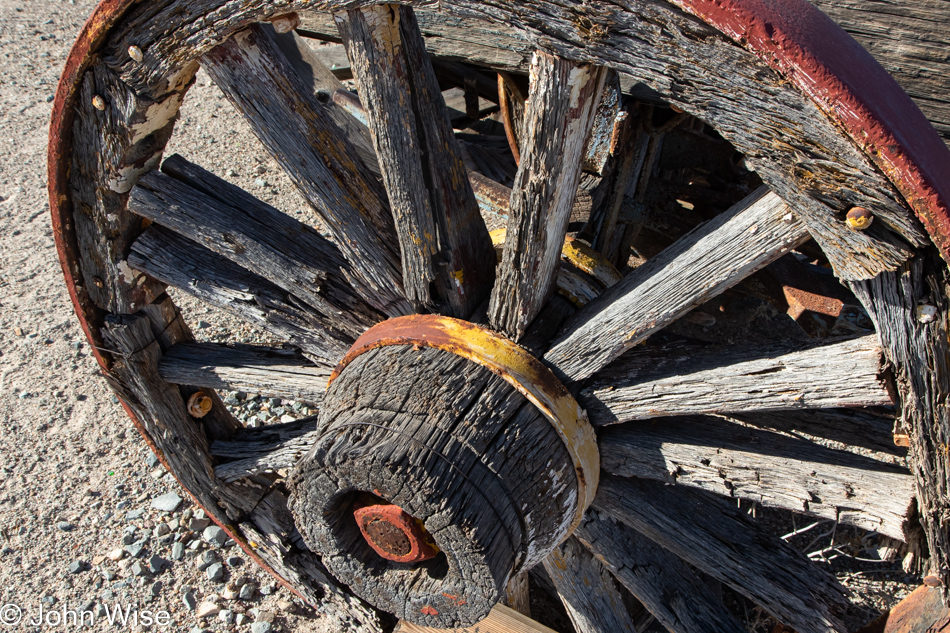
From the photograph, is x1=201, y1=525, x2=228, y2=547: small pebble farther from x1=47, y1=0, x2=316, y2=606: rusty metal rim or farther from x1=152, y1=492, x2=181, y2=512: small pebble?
x1=47, y1=0, x2=316, y2=606: rusty metal rim

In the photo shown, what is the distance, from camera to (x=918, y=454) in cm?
100

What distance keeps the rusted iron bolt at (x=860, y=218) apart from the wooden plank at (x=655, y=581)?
1021mm

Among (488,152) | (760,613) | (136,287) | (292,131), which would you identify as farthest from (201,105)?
(760,613)

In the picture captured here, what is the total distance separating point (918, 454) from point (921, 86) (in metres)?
0.98

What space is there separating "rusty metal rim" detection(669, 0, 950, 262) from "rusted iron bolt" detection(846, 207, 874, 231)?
0.17ft

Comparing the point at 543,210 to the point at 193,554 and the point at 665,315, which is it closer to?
the point at 665,315

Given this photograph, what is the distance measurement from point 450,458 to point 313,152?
67 cm

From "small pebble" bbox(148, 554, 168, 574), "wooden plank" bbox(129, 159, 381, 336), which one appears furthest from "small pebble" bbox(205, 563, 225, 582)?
"wooden plank" bbox(129, 159, 381, 336)

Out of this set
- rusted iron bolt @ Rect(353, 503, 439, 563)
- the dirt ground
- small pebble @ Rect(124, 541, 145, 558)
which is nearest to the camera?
rusted iron bolt @ Rect(353, 503, 439, 563)

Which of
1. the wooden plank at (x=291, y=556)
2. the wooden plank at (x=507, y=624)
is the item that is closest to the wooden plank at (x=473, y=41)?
the wooden plank at (x=291, y=556)

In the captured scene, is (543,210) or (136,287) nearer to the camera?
(543,210)

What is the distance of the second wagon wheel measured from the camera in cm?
90

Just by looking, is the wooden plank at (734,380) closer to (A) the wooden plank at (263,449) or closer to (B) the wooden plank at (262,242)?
(B) the wooden plank at (262,242)

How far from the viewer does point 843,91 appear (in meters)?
0.83
